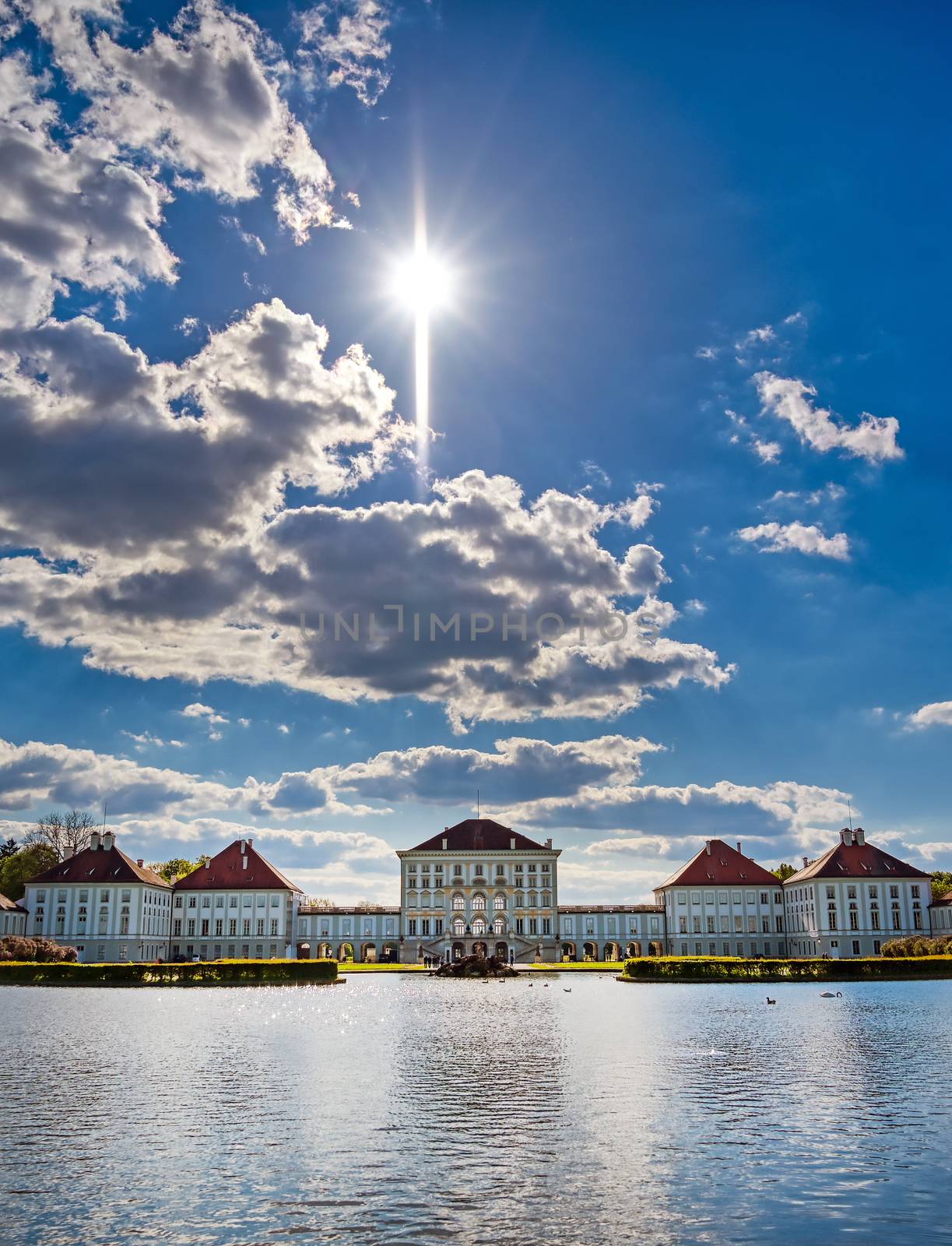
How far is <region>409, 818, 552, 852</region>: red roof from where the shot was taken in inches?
5487

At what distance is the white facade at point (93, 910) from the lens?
121312 mm

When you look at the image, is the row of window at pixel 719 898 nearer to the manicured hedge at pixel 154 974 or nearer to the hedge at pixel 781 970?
the hedge at pixel 781 970

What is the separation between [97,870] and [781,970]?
76119 mm

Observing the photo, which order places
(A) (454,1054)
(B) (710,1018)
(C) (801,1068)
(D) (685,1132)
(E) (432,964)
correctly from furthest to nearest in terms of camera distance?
1. (E) (432,964)
2. (B) (710,1018)
3. (A) (454,1054)
4. (C) (801,1068)
5. (D) (685,1132)

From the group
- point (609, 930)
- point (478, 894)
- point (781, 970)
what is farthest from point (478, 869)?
point (781, 970)

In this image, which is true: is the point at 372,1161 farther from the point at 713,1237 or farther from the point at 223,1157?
the point at 713,1237

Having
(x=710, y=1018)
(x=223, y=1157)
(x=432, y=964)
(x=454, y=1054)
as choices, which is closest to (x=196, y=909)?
(x=432, y=964)

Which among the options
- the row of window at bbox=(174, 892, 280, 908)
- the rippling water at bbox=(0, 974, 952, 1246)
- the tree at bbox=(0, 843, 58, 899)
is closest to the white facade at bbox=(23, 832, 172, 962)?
the tree at bbox=(0, 843, 58, 899)

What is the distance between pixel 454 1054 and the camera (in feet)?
97.8

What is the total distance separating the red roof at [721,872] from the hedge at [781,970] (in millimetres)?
56898

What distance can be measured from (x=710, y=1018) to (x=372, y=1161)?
27978 mm

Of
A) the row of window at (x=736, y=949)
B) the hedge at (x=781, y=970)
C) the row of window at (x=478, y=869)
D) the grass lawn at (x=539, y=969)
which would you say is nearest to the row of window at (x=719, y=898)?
the row of window at (x=736, y=949)

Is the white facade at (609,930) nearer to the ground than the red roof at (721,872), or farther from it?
nearer to the ground

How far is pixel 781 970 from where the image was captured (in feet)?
247
